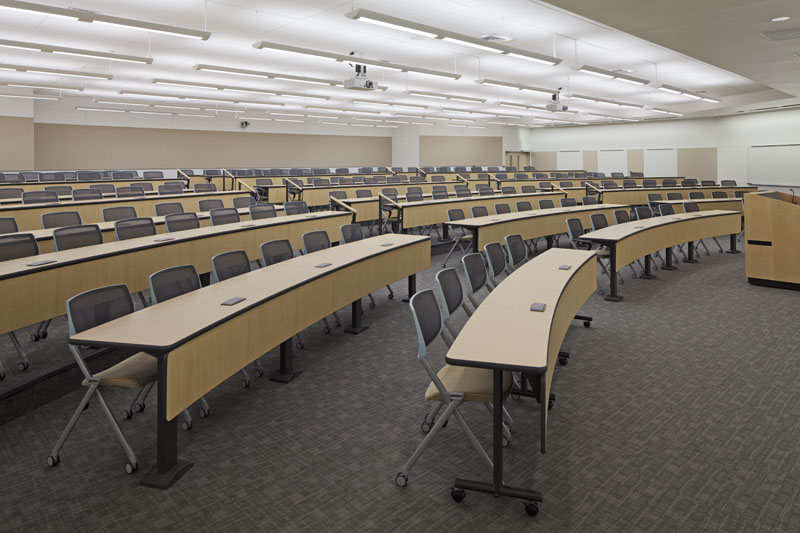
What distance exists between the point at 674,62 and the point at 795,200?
5.37 meters

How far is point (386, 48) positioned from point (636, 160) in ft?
53.0

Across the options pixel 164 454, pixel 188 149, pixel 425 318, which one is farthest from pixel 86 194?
pixel 188 149

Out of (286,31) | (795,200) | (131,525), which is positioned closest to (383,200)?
(286,31)

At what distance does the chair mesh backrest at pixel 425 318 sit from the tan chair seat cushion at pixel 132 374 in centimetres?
156

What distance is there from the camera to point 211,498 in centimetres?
266

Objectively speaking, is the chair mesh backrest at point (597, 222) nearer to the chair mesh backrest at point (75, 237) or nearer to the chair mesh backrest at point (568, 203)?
the chair mesh backrest at point (568, 203)

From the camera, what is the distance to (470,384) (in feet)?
9.43

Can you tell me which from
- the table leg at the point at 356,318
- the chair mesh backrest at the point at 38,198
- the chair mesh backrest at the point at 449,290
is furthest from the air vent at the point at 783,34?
the chair mesh backrest at the point at 38,198

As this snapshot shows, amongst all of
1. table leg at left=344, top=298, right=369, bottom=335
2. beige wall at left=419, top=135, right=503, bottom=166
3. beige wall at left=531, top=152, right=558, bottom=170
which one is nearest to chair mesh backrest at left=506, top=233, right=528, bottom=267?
table leg at left=344, top=298, right=369, bottom=335

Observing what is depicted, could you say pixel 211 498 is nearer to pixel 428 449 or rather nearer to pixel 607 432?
pixel 428 449

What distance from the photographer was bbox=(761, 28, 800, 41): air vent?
7.01m

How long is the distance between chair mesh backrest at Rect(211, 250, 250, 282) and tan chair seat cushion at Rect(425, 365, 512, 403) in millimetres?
2252

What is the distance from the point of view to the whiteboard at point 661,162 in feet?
69.3

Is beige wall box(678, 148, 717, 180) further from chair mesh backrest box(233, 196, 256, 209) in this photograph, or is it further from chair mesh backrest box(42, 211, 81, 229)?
Answer: chair mesh backrest box(42, 211, 81, 229)
